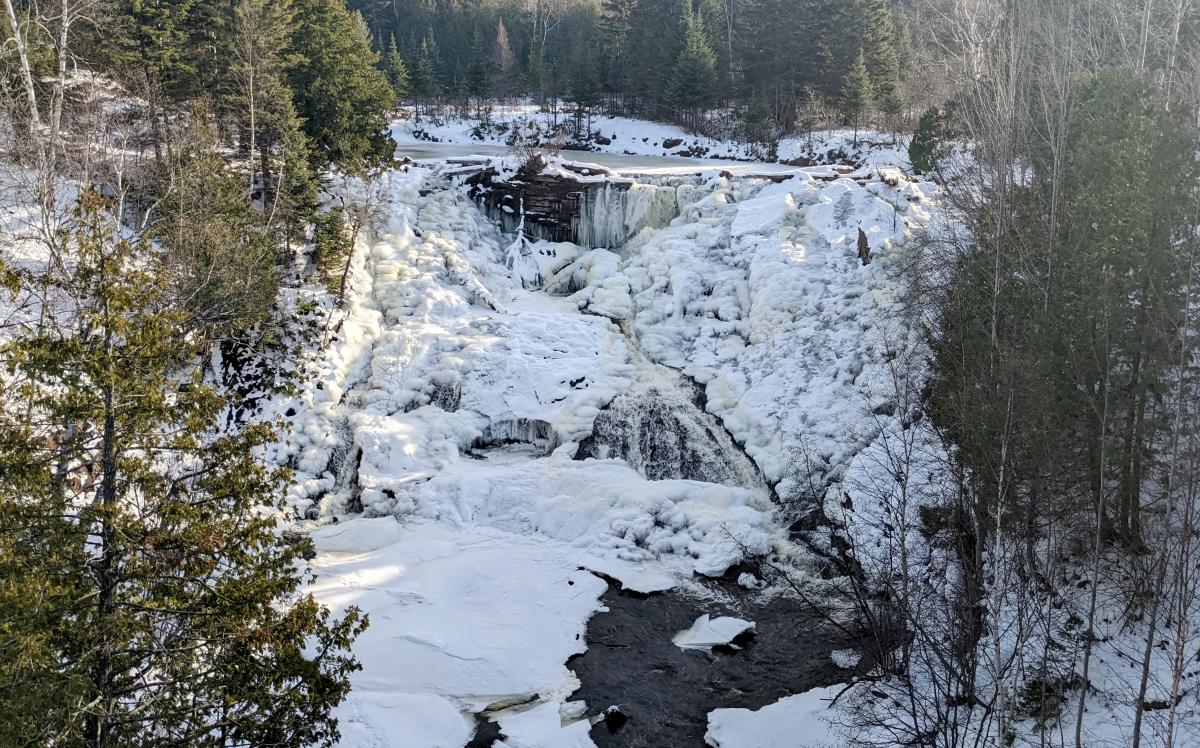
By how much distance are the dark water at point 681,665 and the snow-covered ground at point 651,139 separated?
90.9 feet

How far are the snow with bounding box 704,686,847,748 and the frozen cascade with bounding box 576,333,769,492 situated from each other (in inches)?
293

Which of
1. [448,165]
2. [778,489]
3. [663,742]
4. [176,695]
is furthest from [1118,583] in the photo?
[448,165]

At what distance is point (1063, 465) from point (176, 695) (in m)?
11.9

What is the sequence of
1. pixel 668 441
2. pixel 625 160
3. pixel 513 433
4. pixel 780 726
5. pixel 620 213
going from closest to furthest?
pixel 780 726 → pixel 668 441 → pixel 513 433 → pixel 620 213 → pixel 625 160

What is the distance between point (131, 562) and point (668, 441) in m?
15.2

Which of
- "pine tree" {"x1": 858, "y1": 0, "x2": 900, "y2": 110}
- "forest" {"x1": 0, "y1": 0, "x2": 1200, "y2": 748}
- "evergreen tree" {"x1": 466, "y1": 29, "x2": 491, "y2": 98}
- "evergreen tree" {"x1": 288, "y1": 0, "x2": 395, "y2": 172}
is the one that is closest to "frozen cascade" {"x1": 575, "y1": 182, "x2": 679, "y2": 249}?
"forest" {"x1": 0, "y1": 0, "x2": 1200, "y2": 748}

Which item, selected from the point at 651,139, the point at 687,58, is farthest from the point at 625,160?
the point at 687,58

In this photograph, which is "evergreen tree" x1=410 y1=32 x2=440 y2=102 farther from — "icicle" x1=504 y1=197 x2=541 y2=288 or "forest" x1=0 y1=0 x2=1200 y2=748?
"icicle" x1=504 y1=197 x2=541 y2=288

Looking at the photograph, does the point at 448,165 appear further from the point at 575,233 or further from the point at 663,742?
the point at 663,742

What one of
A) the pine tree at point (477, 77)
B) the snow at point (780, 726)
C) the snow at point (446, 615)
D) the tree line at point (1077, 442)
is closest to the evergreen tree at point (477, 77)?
the pine tree at point (477, 77)

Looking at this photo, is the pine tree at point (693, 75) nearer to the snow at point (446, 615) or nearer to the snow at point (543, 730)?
the snow at point (446, 615)

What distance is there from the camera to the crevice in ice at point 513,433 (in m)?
21.5

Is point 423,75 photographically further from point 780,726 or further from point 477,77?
point 780,726

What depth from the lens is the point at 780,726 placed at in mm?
12359
